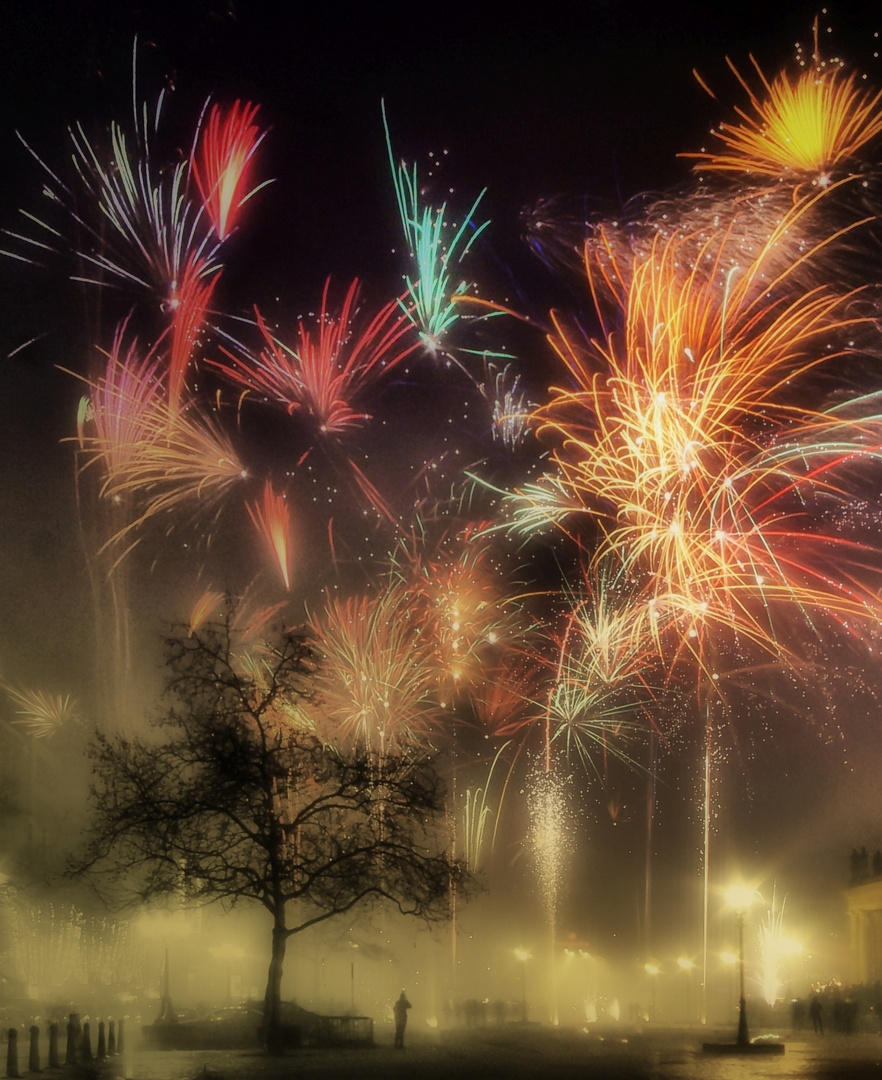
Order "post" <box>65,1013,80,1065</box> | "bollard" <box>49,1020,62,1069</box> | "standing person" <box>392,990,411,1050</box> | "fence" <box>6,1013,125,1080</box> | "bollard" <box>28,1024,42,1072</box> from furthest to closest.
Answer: "standing person" <box>392,990,411,1050</box> → "post" <box>65,1013,80,1065</box> → "bollard" <box>49,1020,62,1069</box> → "bollard" <box>28,1024,42,1072</box> → "fence" <box>6,1013,125,1080</box>

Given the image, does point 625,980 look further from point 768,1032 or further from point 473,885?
point 473,885

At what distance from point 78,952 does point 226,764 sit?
53.5 m

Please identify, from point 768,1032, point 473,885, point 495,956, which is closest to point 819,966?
point 495,956

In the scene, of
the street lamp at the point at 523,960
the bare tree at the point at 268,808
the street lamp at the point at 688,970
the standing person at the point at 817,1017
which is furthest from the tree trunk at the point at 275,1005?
the street lamp at the point at 688,970

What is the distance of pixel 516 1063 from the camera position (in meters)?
22.3

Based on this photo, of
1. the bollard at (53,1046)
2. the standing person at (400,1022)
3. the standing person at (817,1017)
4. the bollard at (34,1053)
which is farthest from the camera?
the standing person at (817,1017)

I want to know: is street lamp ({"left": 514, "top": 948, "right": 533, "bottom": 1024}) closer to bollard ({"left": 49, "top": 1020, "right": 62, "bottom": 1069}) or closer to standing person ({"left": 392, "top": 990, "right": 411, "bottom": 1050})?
standing person ({"left": 392, "top": 990, "right": 411, "bottom": 1050})

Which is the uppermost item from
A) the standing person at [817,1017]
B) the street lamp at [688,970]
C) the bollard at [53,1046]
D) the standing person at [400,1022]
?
the bollard at [53,1046]

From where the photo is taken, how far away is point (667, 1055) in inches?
1008

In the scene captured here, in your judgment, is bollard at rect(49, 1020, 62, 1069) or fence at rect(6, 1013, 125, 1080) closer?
fence at rect(6, 1013, 125, 1080)

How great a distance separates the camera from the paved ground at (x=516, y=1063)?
62.6 ft

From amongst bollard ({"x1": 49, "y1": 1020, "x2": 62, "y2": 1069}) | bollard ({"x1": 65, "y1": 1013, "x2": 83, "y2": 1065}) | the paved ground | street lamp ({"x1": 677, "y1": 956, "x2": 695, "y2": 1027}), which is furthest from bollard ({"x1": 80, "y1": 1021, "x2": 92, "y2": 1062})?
street lamp ({"x1": 677, "y1": 956, "x2": 695, "y2": 1027})

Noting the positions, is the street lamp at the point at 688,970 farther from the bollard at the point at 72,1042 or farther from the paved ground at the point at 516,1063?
the bollard at the point at 72,1042

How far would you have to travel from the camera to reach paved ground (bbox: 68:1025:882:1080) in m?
19.1
